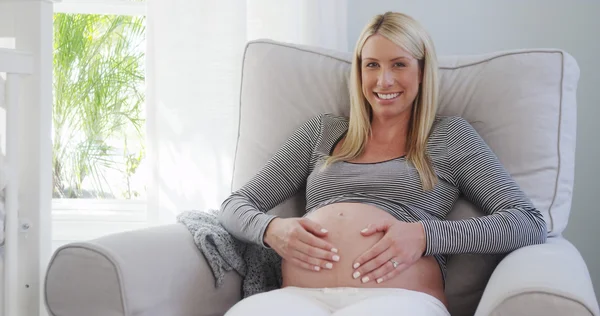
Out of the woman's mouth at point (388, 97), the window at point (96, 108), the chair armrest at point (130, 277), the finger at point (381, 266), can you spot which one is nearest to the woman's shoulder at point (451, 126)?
the woman's mouth at point (388, 97)

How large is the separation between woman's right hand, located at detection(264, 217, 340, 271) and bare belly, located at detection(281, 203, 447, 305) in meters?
0.01

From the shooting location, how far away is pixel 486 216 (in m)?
1.44

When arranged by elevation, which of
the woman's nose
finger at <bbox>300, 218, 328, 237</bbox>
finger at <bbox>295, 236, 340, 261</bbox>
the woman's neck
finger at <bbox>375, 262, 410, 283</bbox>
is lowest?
finger at <bbox>375, 262, 410, 283</bbox>

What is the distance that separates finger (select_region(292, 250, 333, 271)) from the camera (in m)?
1.40

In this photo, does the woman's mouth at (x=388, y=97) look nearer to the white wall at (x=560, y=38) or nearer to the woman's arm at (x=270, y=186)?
the woman's arm at (x=270, y=186)

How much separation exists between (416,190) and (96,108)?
51.2 inches

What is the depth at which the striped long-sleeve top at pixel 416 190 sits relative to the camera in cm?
142

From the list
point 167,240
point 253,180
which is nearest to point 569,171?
point 253,180

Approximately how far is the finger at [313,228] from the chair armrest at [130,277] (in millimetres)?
215

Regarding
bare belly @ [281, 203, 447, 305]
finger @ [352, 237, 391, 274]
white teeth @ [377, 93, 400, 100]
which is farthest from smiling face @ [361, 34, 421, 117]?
finger @ [352, 237, 391, 274]

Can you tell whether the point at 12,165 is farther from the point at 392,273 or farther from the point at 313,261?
the point at 392,273

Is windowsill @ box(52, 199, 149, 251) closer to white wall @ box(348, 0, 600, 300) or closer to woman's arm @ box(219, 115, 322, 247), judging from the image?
woman's arm @ box(219, 115, 322, 247)

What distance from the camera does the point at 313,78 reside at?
1.80 metres

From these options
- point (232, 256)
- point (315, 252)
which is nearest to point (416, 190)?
point (315, 252)
